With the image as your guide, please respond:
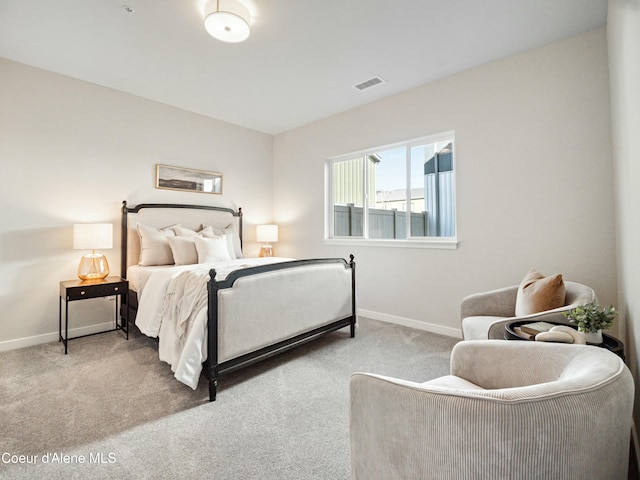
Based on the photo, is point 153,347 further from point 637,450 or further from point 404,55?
point 404,55

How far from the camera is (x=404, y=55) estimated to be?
115 inches

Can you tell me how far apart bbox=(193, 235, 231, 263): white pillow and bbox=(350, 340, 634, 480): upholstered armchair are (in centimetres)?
297

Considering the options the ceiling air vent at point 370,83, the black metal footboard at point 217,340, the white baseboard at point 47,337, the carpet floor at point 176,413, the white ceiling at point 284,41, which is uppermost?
the ceiling air vent at point 370,83

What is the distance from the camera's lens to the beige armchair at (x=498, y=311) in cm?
189

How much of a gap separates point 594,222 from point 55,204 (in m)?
5.06

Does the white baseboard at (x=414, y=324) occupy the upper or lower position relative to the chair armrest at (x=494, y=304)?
lower

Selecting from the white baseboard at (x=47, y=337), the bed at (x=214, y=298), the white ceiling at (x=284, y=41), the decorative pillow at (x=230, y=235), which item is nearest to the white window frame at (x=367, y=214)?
the white ceiling at (x=284, y=41)

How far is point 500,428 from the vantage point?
2.46ft

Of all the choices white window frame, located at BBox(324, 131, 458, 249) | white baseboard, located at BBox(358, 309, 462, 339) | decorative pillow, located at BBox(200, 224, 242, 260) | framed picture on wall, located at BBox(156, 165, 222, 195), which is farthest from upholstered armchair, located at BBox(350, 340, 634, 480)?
framed picture on wall, located at BBox(156, 165, 222, 195)

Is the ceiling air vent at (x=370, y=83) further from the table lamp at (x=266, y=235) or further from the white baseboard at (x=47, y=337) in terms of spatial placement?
the white baseboard at (x=47, y=337)

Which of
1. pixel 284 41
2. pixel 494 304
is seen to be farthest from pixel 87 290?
pixel 494 304

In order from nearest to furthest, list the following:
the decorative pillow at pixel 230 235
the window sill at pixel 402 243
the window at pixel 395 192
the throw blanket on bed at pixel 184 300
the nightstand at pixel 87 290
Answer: the throw blanket on bed at pixel 184 300 → the nightstand at pixel 87 290 → the window sill at pixel 402 243 → the window at pixel 395 192 → the decorative pillow at pixel 230 235

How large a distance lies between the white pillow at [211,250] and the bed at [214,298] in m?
0.01

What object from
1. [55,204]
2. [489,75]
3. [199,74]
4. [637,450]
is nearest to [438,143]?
[489,75]
